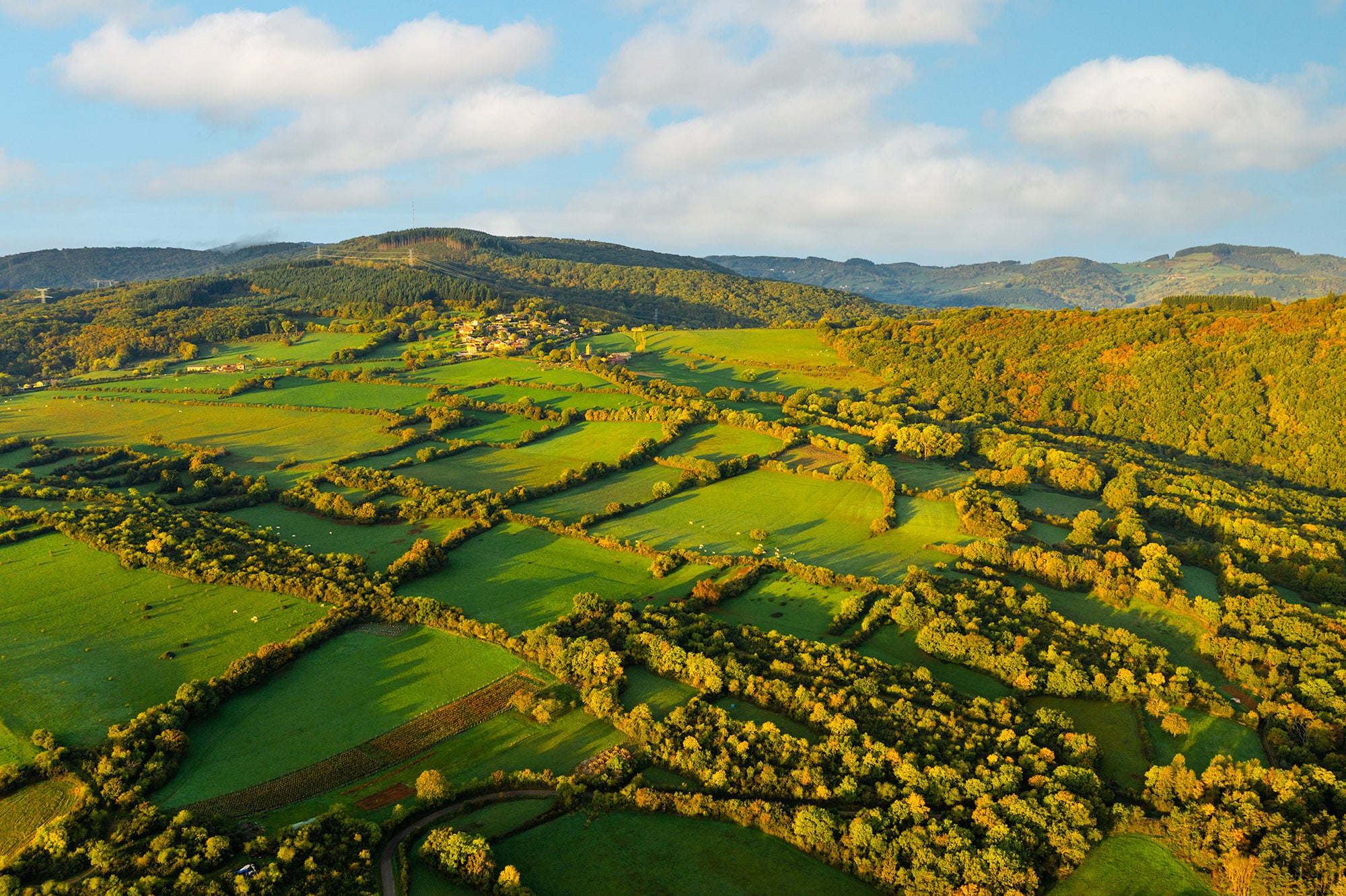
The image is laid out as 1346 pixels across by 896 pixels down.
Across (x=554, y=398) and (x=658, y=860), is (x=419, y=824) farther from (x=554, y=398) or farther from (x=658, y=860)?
(x=554, y=398)

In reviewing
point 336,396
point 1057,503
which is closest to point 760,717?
point 1057,503

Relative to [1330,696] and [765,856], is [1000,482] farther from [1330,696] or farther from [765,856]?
[765,856]

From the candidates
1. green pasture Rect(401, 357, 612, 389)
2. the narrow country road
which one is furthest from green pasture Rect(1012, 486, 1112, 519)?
green pasture Rect(401, 357, 612, 389)

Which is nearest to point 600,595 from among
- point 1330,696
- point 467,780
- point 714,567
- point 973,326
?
point 714,567

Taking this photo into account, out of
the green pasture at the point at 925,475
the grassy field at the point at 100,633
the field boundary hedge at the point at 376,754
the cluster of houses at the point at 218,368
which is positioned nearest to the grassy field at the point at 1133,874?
the field boundary hedge at the point at 376,754

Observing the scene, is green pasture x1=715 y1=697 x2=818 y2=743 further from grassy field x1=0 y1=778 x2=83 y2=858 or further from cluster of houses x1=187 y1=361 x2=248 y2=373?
cluster of houses x1=187 y1=361 x2=248 y2=373
